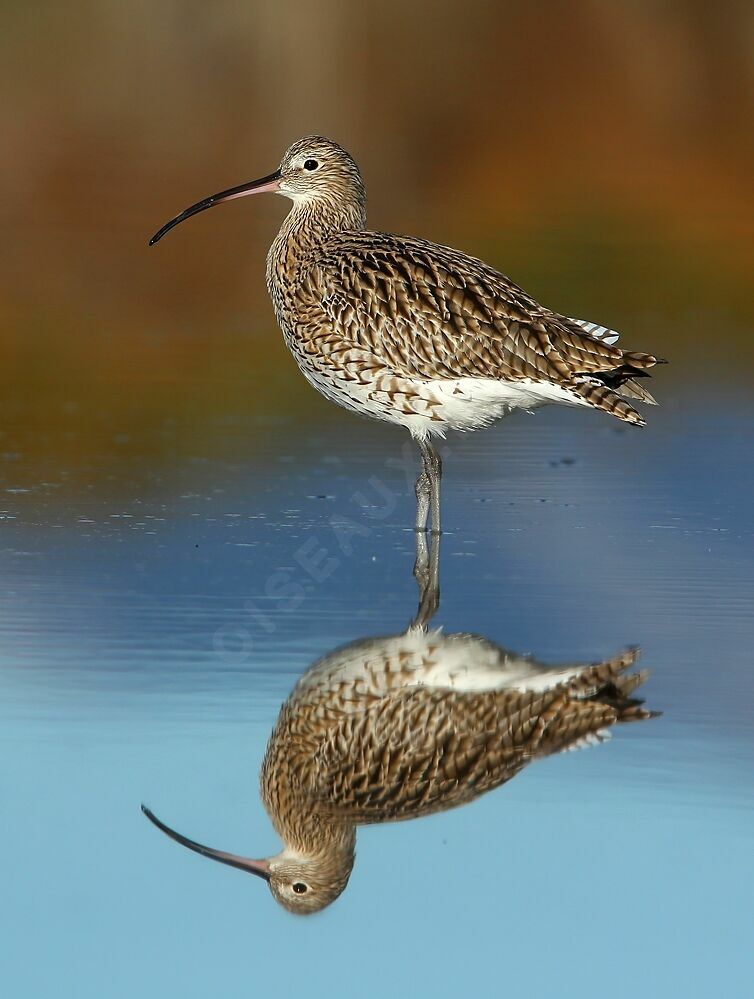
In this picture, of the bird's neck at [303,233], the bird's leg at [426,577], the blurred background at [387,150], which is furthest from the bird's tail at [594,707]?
the blurred background at [387,150]

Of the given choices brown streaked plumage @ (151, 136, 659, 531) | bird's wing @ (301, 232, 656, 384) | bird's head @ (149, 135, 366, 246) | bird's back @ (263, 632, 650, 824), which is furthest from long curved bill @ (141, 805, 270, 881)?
bird's head @ (149, 135, 366, 246)

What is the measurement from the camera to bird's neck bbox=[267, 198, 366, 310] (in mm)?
9795

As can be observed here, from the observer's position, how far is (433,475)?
363 inches

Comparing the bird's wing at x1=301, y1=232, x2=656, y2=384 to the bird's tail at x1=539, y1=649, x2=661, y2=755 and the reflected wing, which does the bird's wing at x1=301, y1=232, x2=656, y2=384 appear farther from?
the reflected wing

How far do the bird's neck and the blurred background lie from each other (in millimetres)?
3959

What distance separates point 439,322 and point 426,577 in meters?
1.40

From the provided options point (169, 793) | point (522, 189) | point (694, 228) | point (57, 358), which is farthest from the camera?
point (522, 189)

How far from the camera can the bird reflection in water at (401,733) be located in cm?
526

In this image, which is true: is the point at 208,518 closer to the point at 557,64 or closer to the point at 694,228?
the point at 694,228

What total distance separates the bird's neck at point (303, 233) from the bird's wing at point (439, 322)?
0.22 metres

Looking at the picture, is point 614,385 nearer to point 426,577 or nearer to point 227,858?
point 426,577

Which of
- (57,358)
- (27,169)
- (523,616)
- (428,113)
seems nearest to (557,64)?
(428,113)

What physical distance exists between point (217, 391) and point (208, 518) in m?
3.71

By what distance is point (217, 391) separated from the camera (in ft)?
42.2
